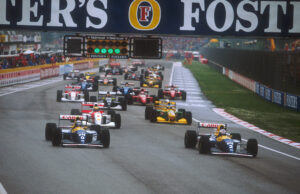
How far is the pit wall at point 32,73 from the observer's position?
44.2 meters

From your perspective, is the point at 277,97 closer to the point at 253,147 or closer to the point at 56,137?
the point at 253,147

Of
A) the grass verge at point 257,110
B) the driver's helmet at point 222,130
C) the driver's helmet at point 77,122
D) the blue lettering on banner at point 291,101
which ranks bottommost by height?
the grass verge at point 257,110

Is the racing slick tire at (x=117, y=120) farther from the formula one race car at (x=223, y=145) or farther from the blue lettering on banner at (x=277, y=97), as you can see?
the blue lettering on banner at (x=277, y=97)

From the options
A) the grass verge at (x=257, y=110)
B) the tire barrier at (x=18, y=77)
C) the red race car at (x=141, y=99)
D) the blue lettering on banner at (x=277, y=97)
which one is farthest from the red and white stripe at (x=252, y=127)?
the tire barrier at (x=18, y=77)

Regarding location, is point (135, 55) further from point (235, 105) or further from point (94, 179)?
point (235, 105)

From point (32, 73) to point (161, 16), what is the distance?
115 feet

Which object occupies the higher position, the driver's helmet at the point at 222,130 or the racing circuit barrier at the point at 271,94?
the driver's helmet at the point at 222,130

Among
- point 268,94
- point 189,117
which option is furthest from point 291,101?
point 189,117

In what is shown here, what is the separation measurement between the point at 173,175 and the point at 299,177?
318 centimetres

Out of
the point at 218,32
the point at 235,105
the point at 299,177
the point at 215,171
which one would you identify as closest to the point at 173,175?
the point at 215,171

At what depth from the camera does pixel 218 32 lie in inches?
711

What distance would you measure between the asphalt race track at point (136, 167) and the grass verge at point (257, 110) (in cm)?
402

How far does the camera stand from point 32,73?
51594mm

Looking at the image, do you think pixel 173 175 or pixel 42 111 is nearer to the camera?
pixel 173 175
